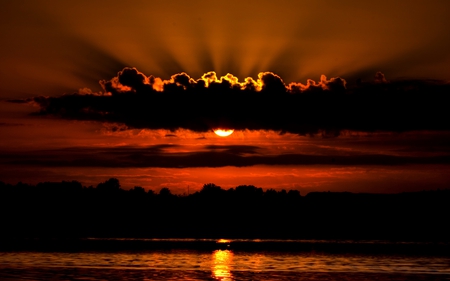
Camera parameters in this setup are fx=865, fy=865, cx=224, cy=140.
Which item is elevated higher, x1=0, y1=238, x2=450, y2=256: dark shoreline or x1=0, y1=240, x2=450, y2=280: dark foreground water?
x1=0, y1=238, x2=450, y2=256: dark shoreline

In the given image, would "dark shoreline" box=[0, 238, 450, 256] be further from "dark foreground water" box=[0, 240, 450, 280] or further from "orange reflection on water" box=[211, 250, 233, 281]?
"orange reflection on water" box=[211, 250, 233, 281]

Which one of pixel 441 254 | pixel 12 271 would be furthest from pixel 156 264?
pixel 441 254

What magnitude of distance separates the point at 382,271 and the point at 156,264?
24.5 meters

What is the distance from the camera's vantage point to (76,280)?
234 ft

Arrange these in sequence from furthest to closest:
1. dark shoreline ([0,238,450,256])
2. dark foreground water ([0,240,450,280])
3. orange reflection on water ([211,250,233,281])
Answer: dark shoreline ([0,238,450,256]) < orange reflection on water ([211,250,233,281]) < dark foreground water ([0,240,450,280])

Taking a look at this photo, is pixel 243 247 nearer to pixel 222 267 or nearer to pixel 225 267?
pixel 225 267

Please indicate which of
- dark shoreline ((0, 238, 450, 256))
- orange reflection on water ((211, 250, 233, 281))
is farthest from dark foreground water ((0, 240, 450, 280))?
dark shoreline ((0, 238, 450, 256))

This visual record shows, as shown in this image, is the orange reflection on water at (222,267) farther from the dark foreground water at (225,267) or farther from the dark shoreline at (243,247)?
the dark shoreline at (243,247)

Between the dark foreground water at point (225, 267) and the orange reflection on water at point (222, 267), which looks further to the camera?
the orange reflection on water at point (222, 267)

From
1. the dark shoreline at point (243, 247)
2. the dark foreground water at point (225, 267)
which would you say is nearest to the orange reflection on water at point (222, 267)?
the dark foreground water at point (225, 267)

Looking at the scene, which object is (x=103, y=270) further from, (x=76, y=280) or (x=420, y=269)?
(x=420, y=269)

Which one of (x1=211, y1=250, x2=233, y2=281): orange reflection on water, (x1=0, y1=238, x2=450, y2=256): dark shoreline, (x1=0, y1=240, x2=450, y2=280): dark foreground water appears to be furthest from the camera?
(x1=0, y1=238, x2=450, y2=256): dark shoreline

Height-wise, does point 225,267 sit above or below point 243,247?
below

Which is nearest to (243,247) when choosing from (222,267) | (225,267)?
(225,267)
